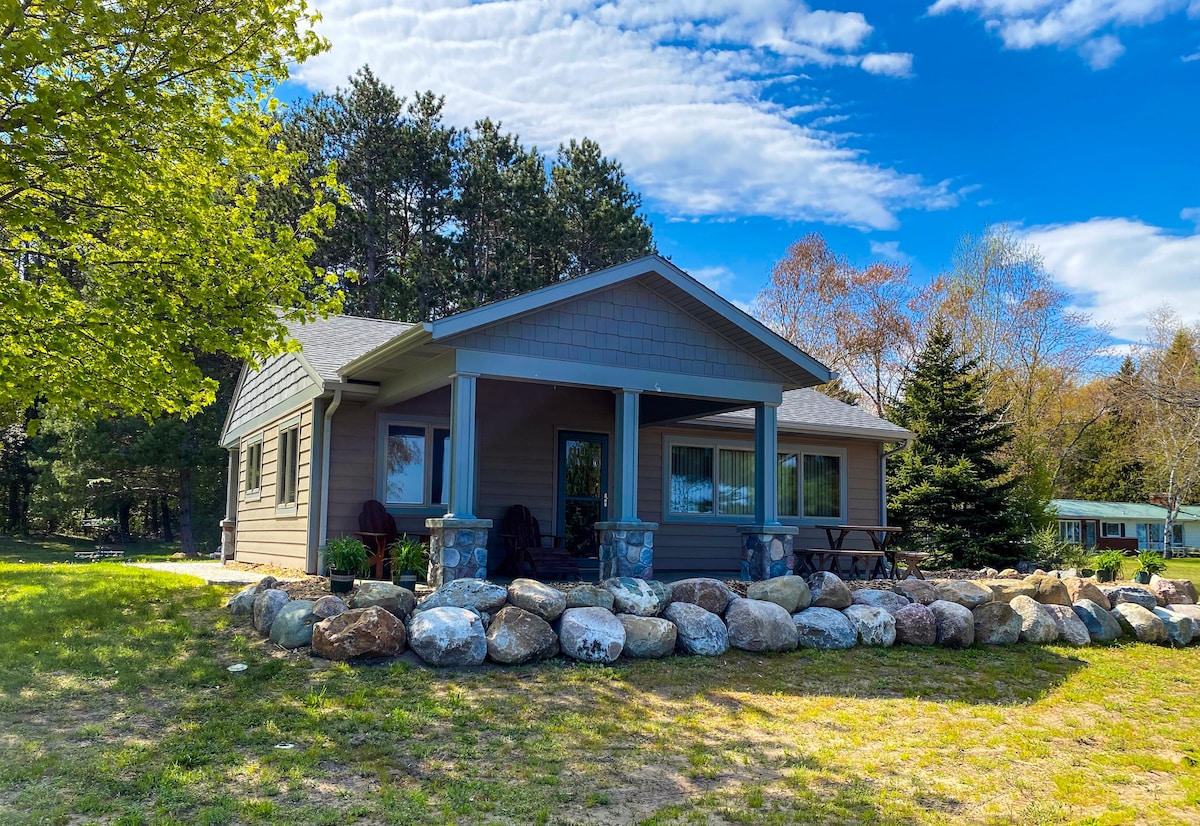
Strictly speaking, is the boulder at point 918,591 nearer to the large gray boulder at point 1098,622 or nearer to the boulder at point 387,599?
the large gray boulder at point 1098,622

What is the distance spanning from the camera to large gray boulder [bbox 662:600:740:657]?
741cm

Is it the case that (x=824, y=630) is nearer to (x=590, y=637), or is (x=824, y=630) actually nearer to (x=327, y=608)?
(x=590, y=637)

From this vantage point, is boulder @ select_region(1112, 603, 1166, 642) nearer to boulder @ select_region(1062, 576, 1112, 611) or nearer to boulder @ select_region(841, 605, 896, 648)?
boulder @ select_region(1062, 576, 1112, 611)

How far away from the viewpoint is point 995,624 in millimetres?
8547

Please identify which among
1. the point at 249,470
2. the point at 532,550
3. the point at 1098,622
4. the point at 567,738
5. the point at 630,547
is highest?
the point at 249,470

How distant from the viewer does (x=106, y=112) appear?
6746 mm

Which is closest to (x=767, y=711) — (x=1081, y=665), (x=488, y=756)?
(x=488, y=756)

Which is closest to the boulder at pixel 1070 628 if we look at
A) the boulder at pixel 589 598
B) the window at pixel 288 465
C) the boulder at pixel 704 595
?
the boulder at pixel 704 595

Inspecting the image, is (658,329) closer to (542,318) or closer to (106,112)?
(542,318)

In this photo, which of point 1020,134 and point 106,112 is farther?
point 1020,134

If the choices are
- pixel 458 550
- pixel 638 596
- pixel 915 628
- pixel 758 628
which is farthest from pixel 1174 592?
pixel 458 550

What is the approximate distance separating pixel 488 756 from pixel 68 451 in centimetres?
2355

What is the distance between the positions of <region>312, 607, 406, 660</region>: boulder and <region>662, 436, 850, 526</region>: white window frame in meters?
6.76

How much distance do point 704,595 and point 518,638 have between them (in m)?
1.92
